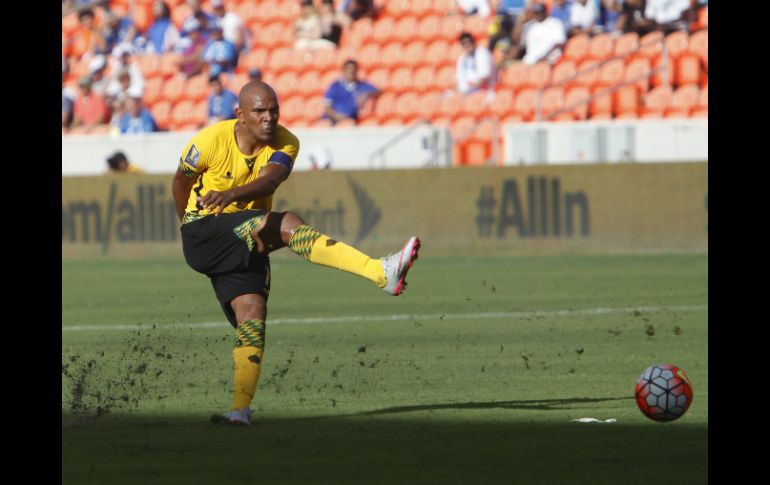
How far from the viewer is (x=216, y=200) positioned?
348 inches

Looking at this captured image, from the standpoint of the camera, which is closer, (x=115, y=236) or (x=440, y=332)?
(x=440, y=332)

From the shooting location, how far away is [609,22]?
27062 millimetres

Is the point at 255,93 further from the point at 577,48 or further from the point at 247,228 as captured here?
the point at 577,48

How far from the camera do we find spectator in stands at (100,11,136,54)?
108 feet

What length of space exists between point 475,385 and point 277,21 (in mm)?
21841

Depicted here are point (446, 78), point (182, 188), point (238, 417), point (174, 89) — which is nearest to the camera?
point (238, 417)

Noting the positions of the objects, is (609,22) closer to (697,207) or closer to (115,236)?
(697,207)

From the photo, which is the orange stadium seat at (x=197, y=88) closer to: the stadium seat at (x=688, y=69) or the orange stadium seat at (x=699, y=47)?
the stadium seat at (x=688, y=69)

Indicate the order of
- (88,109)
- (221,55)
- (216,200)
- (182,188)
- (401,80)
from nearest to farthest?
1. (216,200)
2. (182,188)
3. (401,80)
4. (88,109)
5. (221,55)

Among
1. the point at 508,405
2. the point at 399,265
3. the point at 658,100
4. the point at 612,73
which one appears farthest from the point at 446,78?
the point at 399,265

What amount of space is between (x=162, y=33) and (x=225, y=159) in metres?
Answer: 23.5

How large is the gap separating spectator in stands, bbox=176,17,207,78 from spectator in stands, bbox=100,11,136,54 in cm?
201
